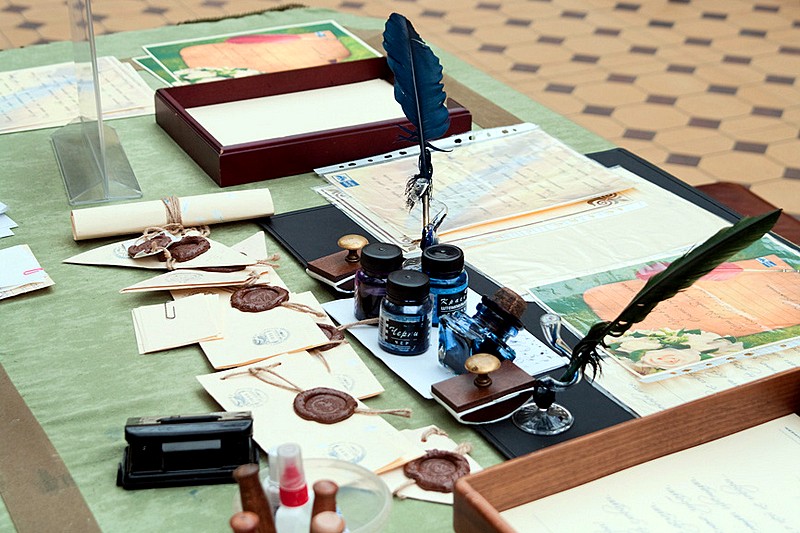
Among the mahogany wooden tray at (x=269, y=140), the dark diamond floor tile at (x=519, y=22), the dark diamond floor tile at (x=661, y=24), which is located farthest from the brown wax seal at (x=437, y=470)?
the dark diamond floor tile at (x=661, y=24)

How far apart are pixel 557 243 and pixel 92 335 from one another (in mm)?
774

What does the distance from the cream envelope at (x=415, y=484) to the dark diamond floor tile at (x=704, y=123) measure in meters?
3.12

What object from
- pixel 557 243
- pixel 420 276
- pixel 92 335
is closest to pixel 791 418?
pixel 420 276

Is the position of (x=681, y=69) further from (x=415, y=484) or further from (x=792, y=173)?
(x=415, y=484)

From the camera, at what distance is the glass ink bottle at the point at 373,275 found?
1488 mm

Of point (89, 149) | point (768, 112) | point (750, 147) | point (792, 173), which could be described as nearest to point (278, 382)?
point (89, 149)

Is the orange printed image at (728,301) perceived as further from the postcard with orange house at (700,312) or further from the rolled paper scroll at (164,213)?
the rolled paper scroll at (164,213)

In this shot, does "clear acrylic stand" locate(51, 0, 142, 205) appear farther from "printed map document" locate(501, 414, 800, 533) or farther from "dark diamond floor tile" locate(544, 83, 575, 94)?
"dark diamond floor tile" locate(544, 83, 575, 94)

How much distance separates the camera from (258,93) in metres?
2.33

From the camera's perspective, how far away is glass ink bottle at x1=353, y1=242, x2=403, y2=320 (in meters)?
1.49

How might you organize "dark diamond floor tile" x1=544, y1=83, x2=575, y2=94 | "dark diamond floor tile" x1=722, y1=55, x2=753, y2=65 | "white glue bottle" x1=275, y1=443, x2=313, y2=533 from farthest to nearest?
"dark diamond floor tile" x1=722, y1=55, x2=753, y2=65, "dark diamond floor tile" x1=544, y1=83, x2=575, y2=94, "white glue bottle" x1=275, y1=443, x2=313, y2=533

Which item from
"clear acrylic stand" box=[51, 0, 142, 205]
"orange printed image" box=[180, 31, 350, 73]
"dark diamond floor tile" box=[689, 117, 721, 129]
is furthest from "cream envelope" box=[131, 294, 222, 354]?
"dark diamond floor tile" box=[689, 117, 721, 129]

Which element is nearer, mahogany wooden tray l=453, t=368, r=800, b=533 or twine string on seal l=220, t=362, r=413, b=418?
mahogany wooden tray l=453, t=368, r=800, b=533

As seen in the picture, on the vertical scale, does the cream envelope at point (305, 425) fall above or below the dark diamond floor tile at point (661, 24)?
above
